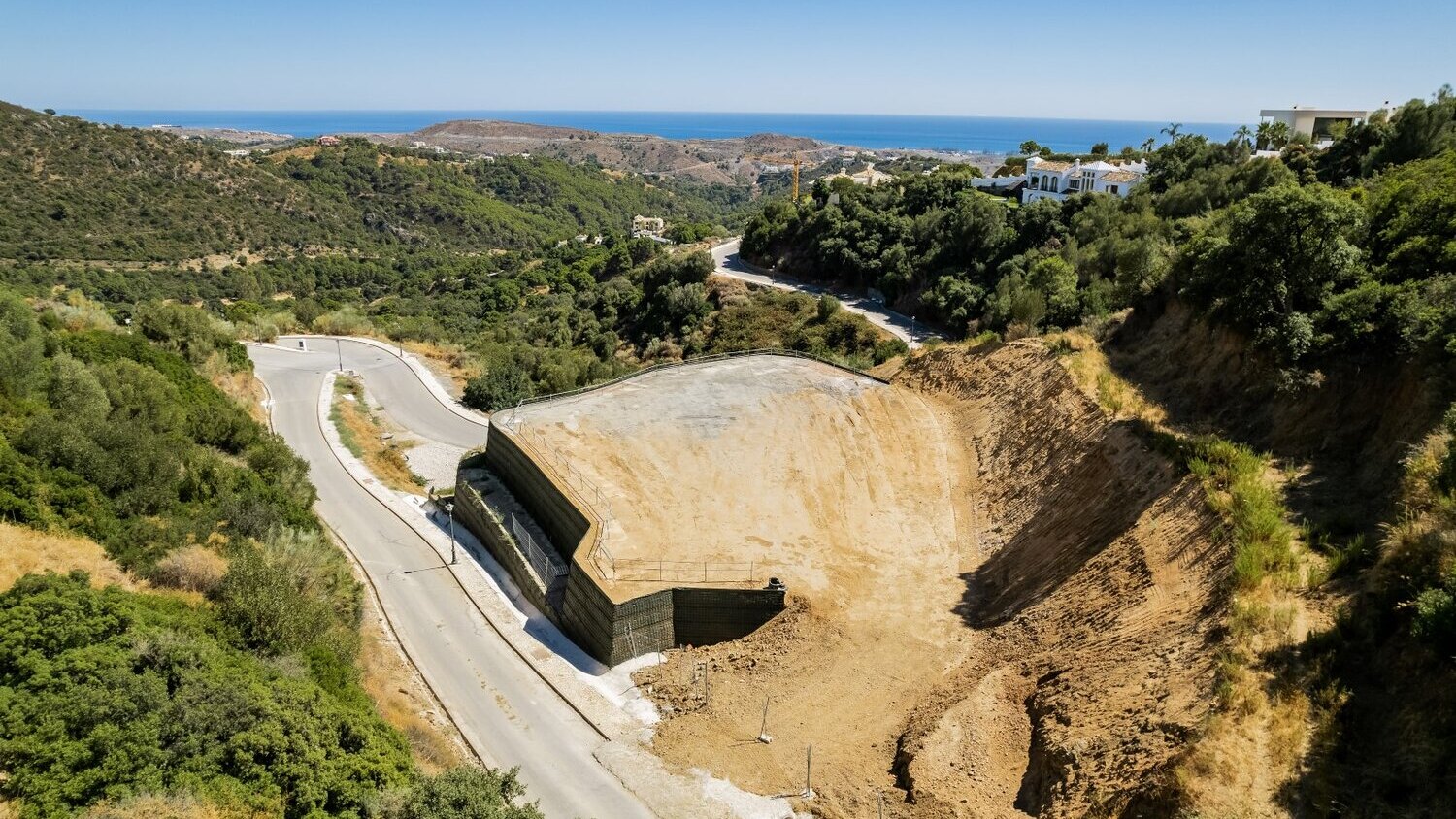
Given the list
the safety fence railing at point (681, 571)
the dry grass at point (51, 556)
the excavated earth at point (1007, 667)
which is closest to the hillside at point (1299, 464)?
the excavated earth at point (1007, 667)

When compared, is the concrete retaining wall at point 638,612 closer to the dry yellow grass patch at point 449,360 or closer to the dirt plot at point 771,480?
the dirt plot at point 771,480

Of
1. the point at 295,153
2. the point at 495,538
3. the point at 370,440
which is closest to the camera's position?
the point at 495,538

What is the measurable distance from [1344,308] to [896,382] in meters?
17.7

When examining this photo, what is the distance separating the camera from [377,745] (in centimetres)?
1313

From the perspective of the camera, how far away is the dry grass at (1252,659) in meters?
10.7

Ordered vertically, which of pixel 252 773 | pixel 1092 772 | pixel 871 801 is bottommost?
pixel 871 801

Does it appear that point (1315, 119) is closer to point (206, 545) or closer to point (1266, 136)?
point (1266, 136)

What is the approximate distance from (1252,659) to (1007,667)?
5.60m

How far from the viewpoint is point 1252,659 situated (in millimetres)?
12359

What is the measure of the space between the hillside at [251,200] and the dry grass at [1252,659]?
103239mm

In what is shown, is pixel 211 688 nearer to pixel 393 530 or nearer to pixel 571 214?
pixel 393 530

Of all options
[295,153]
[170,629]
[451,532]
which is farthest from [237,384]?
[295,153]

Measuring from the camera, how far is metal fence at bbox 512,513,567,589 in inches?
862

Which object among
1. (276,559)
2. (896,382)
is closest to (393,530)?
(276,559)
